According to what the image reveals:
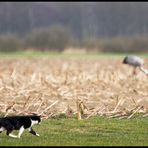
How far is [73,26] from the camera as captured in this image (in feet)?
253

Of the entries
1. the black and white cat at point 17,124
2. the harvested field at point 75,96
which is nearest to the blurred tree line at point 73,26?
the harvested field at point 75,96

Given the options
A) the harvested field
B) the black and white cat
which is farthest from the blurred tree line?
the black and white cat

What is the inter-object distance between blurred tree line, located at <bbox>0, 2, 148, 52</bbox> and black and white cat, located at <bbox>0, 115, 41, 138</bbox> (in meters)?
48.6

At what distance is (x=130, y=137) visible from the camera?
36.1 ft

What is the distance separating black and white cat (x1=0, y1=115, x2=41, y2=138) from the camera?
35.0 feet

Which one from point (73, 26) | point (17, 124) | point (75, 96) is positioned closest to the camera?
point (17, 124)

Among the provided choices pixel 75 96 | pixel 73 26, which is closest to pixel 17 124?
pixel 75 96

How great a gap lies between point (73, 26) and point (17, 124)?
6662 centimetres

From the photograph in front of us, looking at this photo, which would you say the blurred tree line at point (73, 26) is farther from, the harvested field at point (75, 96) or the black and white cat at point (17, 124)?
the black and white cat at point (17, 124)

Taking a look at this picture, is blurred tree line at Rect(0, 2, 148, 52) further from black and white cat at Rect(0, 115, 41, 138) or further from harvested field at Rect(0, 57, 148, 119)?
black and white cat at Rect(0, 115, 41, 138)

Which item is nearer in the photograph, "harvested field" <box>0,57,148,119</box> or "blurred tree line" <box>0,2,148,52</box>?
"harvested field" <box>0,57,148,119</box>

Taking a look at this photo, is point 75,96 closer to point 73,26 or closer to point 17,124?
point 17,124

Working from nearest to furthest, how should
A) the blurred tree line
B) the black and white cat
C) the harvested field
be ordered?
the black and white cat, the harvested field, the blurred tree line

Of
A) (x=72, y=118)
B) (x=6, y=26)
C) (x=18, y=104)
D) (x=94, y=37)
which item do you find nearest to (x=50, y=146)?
(x=72, y=118)
